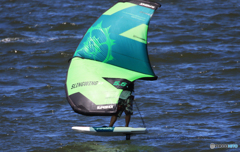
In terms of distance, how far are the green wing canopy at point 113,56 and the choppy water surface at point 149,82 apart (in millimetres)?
1297

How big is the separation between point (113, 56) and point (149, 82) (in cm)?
600

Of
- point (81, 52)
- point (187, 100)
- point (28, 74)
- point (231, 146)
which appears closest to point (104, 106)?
point (81, 52)

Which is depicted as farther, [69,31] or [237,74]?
[69,31]

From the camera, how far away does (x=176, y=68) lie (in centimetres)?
1579

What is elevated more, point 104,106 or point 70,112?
point 104,106

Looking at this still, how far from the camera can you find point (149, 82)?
14.4m

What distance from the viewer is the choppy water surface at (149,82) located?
9.07 m

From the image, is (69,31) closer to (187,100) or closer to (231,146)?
(187,100)

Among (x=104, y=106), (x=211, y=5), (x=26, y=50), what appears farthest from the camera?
(x=211, y=5)

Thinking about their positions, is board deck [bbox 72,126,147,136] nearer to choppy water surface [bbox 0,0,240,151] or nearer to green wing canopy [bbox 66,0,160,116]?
choppy water surface [bbox 0,0,240,151]

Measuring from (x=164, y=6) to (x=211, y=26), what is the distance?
4.46m

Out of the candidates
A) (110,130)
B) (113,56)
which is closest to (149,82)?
(113,56)

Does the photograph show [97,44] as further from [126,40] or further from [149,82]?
[149,82]

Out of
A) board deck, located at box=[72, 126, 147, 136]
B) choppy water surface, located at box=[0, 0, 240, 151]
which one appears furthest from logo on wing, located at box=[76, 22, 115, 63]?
choppy water surface, located at box=[0, 0, 240, 151]
